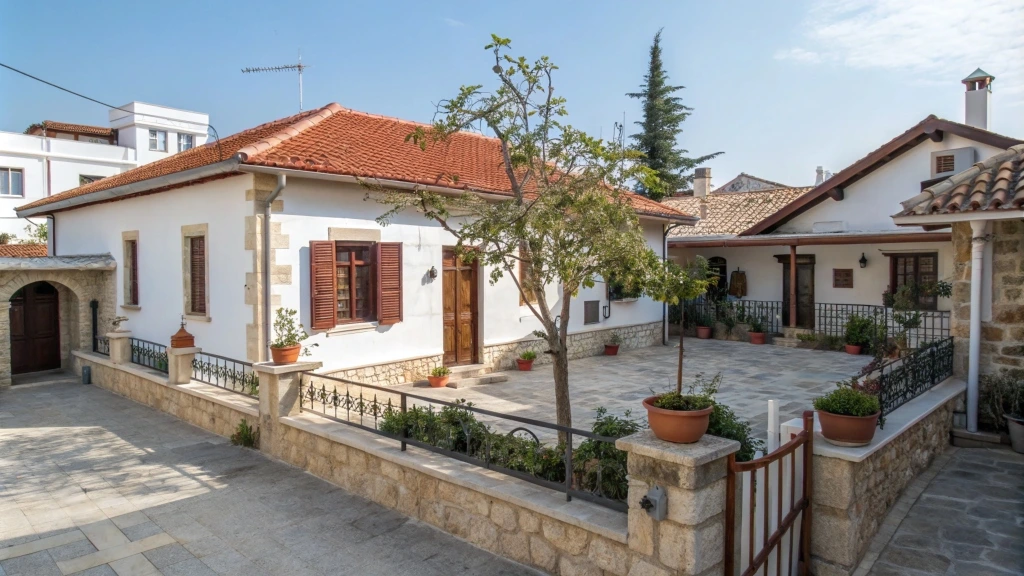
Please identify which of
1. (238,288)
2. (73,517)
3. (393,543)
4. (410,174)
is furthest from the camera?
(410,174)

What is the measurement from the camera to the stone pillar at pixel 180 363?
9.09 m

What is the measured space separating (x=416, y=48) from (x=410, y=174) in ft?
6.80

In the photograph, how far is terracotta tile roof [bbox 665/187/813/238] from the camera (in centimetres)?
1931

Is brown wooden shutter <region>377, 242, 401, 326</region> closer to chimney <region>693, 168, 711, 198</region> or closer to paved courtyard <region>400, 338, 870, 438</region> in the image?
paved courtyard <region>400, 338, 870, 438</region>

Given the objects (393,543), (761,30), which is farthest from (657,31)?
(393,543)

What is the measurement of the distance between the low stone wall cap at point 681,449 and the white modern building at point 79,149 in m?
28.9

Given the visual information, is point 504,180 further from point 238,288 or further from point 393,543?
point 393,543

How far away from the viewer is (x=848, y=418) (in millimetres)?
4562

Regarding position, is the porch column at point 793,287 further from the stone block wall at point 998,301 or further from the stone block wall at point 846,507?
the stone block wall at point 846,507

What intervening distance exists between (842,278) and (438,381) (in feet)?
38.8

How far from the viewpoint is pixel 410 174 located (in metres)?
9.79

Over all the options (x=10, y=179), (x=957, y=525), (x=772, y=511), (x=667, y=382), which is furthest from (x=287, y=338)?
(x=10, y=179)

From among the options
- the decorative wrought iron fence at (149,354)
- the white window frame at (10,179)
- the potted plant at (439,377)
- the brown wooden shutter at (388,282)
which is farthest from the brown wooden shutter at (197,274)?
the white window frame at (10,179)

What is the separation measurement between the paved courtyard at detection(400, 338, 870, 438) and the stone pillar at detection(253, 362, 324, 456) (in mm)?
2551
